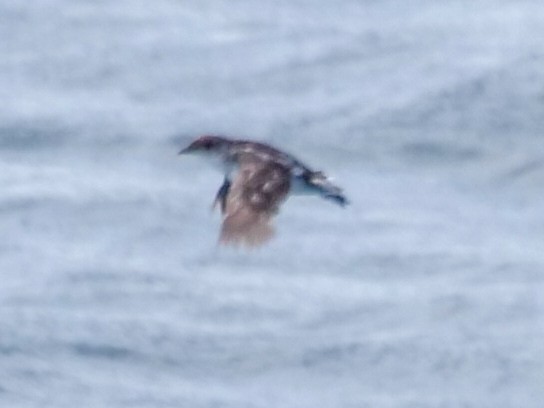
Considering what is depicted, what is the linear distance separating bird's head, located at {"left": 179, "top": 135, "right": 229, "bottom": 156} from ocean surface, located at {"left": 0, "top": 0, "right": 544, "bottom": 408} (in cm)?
303

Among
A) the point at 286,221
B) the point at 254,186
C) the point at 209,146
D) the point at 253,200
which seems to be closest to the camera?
the point at 253,200

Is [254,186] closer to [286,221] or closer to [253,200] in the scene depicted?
[253,200]

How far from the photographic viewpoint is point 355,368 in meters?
11.6

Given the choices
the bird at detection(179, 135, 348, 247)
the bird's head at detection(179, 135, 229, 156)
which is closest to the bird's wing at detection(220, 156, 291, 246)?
the bird at detection(179, 135, 348, 247)

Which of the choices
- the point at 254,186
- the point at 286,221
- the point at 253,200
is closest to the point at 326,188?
the point at 254,186

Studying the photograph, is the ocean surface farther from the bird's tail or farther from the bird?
the bird's tail

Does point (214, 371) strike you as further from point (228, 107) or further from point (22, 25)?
point (22, 25)

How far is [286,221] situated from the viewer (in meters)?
13.7

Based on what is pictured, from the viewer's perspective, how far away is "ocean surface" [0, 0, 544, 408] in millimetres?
11633

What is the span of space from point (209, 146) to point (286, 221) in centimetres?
560

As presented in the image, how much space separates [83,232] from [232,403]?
282cm

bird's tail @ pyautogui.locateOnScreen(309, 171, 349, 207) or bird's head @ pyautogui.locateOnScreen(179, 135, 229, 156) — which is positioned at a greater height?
bird's head @ pyautogui.locateOnScreen(179, 135, 229, 156)

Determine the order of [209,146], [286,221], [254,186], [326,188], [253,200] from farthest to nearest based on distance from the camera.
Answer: [286,221] < [209,146] < [326,188] < [254,186] < [253,200]

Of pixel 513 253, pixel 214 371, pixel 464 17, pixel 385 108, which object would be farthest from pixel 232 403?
pixel 464 17
